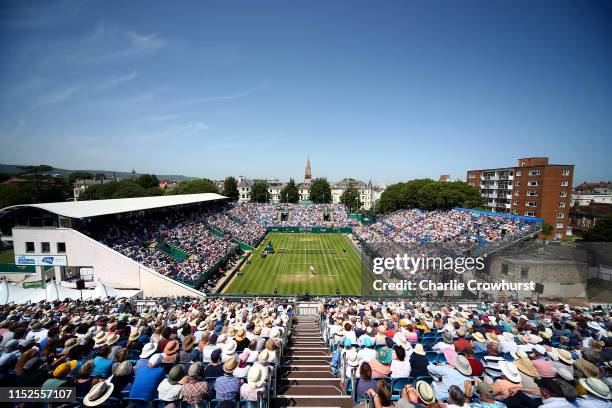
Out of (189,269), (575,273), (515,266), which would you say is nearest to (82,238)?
(189,269)

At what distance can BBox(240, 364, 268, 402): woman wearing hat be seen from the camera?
4953 millimetres

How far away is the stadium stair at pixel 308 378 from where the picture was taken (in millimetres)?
6164

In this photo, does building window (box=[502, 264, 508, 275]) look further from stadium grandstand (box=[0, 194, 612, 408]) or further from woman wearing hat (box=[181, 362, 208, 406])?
woman wearing hat (box=[181, 362, 208, 406])

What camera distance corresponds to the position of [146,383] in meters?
4.95

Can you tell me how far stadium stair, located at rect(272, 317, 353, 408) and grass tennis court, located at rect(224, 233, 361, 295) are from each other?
13178mm

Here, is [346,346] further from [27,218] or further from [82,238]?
[27,218]

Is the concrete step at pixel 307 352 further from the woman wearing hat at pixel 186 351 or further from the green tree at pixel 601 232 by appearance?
the green tree at pixel 601 232

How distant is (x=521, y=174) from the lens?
173 feet

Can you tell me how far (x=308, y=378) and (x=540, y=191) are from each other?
59246mm

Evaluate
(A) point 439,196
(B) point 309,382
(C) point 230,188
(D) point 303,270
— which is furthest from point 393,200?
(B) point 309,382

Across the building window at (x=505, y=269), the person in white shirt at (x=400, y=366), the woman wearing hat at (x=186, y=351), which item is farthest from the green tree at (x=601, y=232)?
the woman wearing hat at (x=186, y=351)

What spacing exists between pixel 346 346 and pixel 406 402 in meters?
3.47

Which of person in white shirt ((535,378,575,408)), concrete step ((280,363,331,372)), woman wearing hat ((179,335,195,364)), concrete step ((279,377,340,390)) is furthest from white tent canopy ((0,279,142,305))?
person in white shirt ((535,378,575,408))

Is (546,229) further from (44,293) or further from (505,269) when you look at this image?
(44,293)
